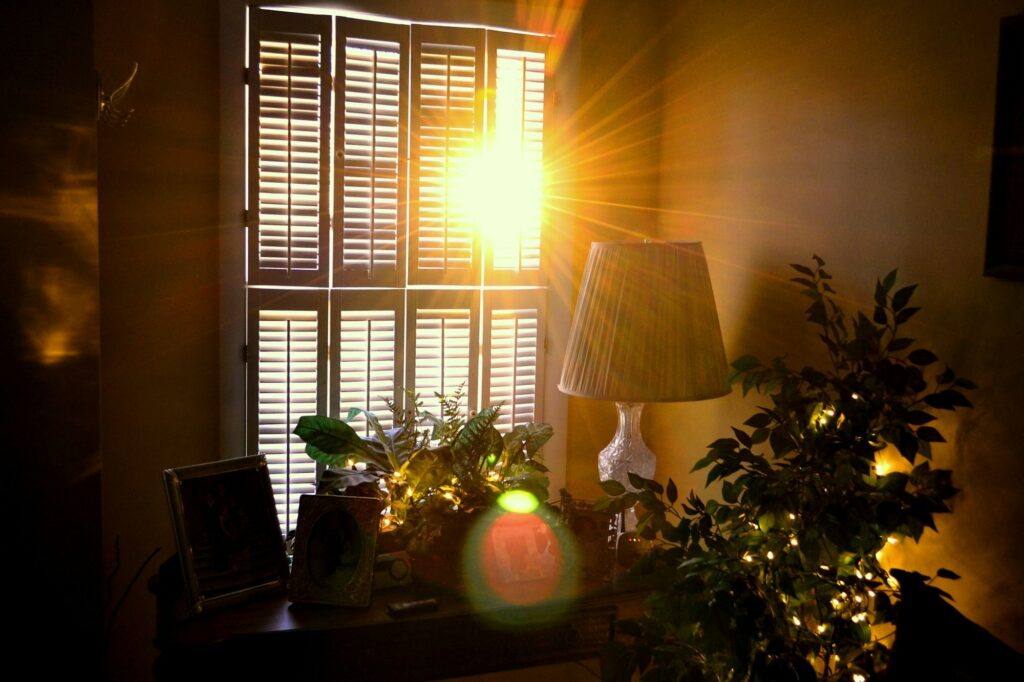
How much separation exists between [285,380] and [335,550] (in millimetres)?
782

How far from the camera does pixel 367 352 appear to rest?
2.85 metres

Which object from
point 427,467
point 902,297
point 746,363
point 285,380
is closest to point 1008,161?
point 902,297

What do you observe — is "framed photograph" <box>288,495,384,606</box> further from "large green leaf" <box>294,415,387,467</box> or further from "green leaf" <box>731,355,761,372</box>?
"green leaf" <box>731,355,761,372</box>

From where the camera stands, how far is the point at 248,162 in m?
2.69

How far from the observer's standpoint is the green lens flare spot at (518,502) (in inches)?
89.5

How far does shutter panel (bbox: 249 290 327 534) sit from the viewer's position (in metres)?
2.73

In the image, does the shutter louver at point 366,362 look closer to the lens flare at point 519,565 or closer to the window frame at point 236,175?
the window frame at point 236,175

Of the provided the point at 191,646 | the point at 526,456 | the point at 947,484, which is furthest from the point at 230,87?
the point at 947,484

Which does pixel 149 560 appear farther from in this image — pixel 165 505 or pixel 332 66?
pixel 332 66

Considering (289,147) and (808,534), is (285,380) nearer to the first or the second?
(289,147)

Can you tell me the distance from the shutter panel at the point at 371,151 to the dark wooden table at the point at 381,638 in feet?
3.68

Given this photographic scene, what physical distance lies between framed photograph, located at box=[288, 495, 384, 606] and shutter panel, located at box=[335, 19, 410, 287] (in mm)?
892

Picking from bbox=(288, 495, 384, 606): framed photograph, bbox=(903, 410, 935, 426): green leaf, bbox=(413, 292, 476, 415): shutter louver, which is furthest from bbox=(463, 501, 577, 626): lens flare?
bbox=(903, 410, 935, 426): green leaf

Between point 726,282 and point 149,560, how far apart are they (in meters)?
1.94
